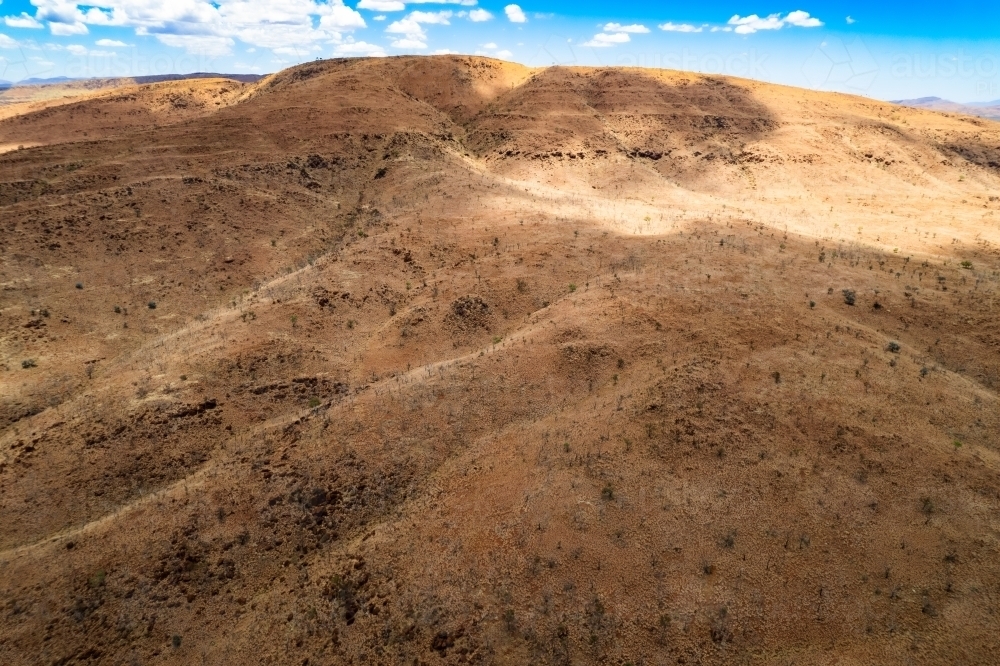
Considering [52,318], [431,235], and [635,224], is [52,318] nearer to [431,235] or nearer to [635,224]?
[431,235]

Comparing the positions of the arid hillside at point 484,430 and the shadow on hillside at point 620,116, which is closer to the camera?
the arid hillside at point 484,430

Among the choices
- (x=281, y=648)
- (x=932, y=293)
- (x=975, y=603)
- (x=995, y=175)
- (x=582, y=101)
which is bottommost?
(x=281, y=648)

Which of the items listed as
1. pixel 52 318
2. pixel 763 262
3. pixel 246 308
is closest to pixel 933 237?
pixel 763 262

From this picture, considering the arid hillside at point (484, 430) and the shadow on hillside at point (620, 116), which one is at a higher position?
the shadow on hillside at point (620, 116)

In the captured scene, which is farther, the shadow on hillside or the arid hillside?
the shadow on hillside

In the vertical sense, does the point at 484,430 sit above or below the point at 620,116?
below

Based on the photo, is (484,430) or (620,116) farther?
(620,116)

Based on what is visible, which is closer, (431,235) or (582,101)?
(431,235)

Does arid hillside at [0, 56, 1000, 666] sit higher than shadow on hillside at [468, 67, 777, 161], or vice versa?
shadow on hillside at [468, 67, 777, 161]
